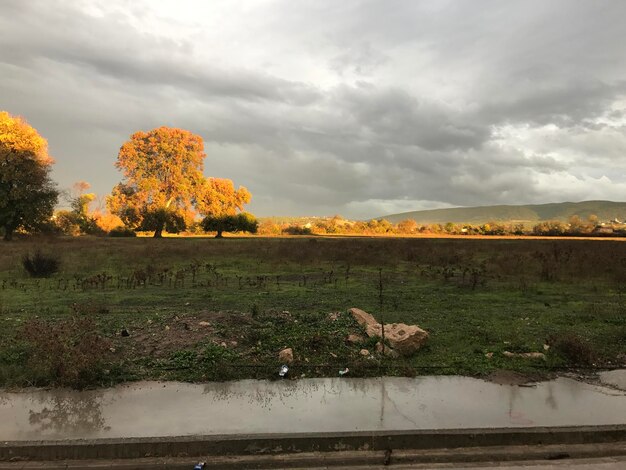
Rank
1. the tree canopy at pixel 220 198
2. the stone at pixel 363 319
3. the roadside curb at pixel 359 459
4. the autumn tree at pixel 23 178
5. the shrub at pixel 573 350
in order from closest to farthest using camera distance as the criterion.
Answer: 1. the roadside curb at pixel 359 459
2. the shrub at pixel 573 350
3. the stone at pixel 363 319
4. the autumn tree at pixel 23 178
5. the tree canopy at pixel 220 198

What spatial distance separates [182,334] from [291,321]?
2.32 meters

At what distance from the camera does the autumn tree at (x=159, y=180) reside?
46938 mm

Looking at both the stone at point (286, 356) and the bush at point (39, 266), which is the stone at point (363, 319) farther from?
the bush at point (39, 266)

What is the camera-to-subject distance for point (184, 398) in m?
5.64

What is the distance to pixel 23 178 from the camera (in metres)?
35.9

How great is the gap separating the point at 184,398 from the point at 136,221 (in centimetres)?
4543

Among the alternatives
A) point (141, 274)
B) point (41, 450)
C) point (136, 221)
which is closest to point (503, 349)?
point (41, 450)

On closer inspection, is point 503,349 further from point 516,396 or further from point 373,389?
point 373,389

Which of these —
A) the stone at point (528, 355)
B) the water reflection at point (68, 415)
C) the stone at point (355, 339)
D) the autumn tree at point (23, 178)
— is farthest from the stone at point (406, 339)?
the autumn tree at point (23, 178)

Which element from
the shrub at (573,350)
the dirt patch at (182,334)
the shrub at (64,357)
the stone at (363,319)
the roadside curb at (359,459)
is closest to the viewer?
the roadside curb at (359,459)

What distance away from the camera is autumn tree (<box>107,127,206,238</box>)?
4694cm

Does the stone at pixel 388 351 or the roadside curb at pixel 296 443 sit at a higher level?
the stone at pixel 388 351

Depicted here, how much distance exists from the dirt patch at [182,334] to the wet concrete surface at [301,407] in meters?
1.37

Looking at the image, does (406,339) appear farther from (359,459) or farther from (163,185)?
(163,185)
